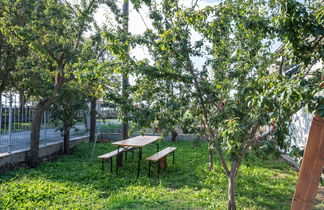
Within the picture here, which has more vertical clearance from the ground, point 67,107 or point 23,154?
point 67,107

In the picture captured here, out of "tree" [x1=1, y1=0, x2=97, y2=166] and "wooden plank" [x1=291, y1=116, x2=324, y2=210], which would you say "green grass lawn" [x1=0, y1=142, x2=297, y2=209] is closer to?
"wooden plank" [x1=291, y1=116, x2=324, y2=210]

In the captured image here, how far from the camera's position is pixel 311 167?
2.11 metres

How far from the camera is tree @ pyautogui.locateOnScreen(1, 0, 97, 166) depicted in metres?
6.91

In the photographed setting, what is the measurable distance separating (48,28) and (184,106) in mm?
5198

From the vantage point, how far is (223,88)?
418 centimetres

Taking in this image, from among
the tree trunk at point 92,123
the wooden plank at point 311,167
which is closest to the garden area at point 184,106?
the wooden plank at point 311,167

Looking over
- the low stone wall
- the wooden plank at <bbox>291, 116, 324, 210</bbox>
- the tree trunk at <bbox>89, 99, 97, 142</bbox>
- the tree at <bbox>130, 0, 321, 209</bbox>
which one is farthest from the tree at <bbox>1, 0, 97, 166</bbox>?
the wooden plank at <bbox>291, 116, 324, 210</bbox>

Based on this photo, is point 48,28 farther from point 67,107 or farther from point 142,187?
point 142,187

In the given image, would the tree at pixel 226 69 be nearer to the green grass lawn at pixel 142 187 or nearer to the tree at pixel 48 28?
the green grass lawn at pixel 142 187

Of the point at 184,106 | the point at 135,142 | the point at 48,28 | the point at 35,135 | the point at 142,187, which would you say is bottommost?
the point at 142,187

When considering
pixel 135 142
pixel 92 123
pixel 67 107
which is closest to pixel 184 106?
pixel 135 142

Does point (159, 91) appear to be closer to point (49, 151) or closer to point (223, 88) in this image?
point (223, 88)

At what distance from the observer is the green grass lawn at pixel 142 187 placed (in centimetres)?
475

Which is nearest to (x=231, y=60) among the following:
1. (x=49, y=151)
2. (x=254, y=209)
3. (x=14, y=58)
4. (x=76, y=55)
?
(x=254, y=209)
